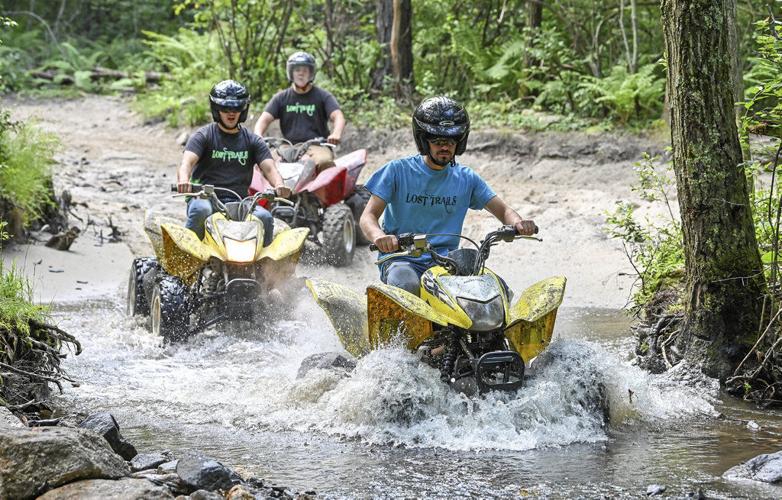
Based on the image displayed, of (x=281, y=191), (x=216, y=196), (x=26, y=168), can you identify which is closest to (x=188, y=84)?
(x=26, y=168)

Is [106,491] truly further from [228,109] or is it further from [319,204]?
[319,204]

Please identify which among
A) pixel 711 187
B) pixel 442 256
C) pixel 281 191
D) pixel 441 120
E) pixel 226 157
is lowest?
pixel 442 256

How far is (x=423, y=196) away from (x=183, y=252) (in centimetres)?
265

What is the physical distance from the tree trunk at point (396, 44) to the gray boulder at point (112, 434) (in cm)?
1307

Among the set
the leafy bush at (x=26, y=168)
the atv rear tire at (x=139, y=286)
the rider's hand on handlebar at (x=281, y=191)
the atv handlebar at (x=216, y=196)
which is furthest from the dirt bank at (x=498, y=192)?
the rider's hand on handlebar at (x=281, y=191)

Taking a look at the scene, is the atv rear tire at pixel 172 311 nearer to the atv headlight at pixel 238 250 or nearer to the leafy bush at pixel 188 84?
the atv headlight at pixel 238 250

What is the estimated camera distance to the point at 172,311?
27.8 ft

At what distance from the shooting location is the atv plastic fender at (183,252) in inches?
336

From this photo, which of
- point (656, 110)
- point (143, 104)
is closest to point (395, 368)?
point (656, 110)

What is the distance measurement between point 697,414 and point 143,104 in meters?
17.3

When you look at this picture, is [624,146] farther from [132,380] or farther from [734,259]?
[132,380]

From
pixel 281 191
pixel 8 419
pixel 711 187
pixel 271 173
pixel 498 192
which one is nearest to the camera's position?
pixel 8 419

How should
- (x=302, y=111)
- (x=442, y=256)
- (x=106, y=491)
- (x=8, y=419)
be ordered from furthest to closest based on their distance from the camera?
(x=302, y=111) < (x=442, y=256) < (x=8, y=419) < (x=106, y=491)

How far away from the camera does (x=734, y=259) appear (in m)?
6.75
